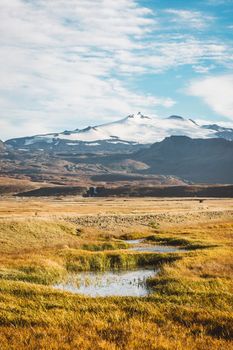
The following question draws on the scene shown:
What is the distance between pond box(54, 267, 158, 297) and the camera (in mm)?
27844

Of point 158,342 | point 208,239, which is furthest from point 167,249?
point 158,342

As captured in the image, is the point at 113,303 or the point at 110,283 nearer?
the point at 113,303

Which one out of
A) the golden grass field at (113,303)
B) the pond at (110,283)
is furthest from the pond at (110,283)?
the golden grass field at (113,303)

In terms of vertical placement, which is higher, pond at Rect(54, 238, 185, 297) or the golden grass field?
the golden grass field

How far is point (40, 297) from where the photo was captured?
22.8m

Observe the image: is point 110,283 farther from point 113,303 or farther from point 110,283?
point 113,303

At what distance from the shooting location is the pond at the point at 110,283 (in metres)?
27.8

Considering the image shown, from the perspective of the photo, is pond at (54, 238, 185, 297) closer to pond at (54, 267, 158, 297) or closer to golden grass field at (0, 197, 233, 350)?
pond at (54, 267, 158, 297)

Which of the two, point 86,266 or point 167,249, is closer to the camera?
point 86,266

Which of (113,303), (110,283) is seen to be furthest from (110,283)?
(113,303)

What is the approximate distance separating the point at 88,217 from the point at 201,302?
51.5 metres

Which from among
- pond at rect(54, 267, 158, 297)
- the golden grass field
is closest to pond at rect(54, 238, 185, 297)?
pond at rect(54, 267, 158, 297)

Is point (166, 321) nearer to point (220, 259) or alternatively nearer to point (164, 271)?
point (164, 271)

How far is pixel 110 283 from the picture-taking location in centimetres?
3105
